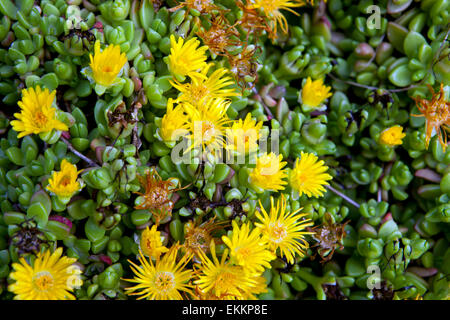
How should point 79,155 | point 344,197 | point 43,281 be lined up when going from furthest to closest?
1. point 344,197
2. point 79,155
3. point 43,281

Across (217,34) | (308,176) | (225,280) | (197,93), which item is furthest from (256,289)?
(217,34)

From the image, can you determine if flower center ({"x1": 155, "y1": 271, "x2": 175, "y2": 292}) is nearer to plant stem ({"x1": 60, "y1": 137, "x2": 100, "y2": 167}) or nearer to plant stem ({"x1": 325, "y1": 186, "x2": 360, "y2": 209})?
plant stem ({"x1": 60, "y1": 137, "x2": 100, "y2": 167})

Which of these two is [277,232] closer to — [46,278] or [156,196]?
[156,196]

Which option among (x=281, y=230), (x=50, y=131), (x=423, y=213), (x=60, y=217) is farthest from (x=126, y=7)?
(x=423, y=213)

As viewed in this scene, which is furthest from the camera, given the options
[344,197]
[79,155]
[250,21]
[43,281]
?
[344,197]

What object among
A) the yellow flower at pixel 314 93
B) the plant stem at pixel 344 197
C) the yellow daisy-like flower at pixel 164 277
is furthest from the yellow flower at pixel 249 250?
the yellow flower at pixel 314 93

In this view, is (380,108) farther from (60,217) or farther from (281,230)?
(60,217)

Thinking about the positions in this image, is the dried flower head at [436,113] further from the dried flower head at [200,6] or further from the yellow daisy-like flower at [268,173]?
the dried flower head at [200,6]
